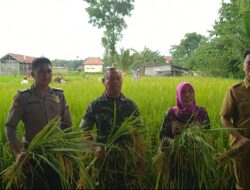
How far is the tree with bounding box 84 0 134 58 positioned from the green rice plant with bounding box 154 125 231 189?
103ft

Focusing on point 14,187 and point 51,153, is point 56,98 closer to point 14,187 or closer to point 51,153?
point 51,153

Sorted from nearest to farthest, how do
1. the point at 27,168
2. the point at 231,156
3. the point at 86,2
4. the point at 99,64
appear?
the point at 27,168
the point at 231,156
the point at 86,2
the point at 99,64

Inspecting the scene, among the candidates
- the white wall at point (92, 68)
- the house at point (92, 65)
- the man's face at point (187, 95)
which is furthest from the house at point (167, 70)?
the man's face at point (187, 95)

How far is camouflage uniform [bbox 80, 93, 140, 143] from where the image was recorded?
8.57 ft

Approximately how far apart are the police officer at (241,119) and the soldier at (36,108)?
48.5 inches

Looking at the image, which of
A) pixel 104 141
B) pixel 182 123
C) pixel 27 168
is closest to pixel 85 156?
pixel 104 141

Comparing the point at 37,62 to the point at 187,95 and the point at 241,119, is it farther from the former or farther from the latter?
the point at 241,119

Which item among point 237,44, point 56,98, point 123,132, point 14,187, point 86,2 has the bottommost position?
point 14,187

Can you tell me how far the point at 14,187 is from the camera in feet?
8.24

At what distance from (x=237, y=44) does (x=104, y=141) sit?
1420 centimetres

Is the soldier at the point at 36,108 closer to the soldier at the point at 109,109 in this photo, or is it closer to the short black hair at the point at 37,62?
the short black hair at the point at 37,62

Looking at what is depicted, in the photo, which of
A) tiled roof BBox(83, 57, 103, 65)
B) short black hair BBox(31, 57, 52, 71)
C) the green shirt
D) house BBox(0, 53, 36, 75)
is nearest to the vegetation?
the green shirt

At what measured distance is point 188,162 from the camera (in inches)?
97.7

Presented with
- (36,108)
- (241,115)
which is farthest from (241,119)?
(36,108)
